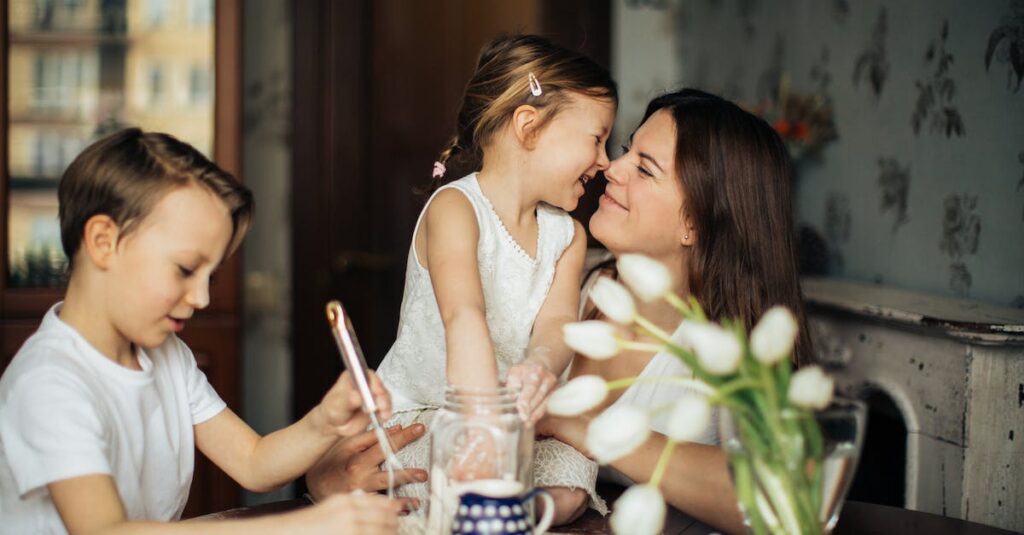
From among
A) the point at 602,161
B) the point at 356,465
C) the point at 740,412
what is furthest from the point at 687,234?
the point at 740,412

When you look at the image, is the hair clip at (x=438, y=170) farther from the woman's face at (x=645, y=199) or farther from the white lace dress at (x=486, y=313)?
the woman's face at (x=645, y=199)

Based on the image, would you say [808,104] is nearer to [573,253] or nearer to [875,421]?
[875,421]

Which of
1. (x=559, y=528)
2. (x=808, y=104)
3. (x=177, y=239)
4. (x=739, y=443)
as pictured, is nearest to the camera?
(x=739, y=443)

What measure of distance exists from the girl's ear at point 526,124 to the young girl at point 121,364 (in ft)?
1.97

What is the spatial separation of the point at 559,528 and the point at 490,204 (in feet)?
2.02

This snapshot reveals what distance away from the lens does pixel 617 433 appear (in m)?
0.82

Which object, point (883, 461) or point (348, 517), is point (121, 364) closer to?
point (348, 517)

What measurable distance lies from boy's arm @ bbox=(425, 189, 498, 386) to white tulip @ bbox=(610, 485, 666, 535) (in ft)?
1.74

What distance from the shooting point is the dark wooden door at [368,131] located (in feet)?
11.1

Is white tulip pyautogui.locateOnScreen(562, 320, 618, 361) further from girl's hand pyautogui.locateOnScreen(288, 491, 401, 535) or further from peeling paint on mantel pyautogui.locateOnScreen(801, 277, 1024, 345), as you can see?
peeling paint on mantel pyautogui.locateOnScreen(801, 277, 1024, 345)

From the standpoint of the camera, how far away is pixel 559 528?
1339 mm

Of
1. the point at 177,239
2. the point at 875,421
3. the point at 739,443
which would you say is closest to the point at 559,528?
the point at 739,443

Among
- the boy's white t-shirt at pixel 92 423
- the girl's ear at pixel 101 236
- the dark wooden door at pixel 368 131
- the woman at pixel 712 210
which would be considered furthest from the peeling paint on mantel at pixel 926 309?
Answer: the dark wooden door at pixel 368 131

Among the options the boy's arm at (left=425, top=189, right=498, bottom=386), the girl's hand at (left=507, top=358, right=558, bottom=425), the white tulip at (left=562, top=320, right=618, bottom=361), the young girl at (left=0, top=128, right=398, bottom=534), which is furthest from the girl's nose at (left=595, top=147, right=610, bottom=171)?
the white tulip at (left=562, top=320, right=618, bottom=361)
